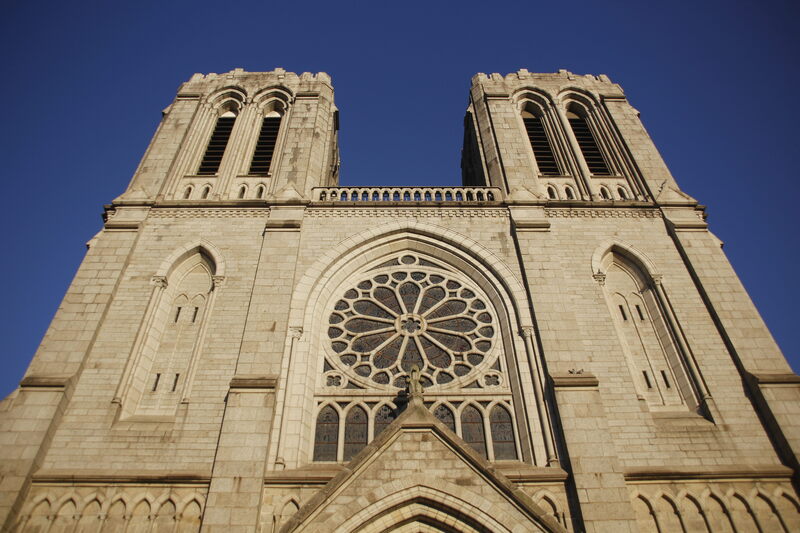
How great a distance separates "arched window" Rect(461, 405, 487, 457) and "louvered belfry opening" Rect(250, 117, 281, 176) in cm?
935

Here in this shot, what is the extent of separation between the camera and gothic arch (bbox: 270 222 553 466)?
10961 millimetres

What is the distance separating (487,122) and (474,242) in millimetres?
6106

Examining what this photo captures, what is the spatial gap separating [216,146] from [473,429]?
12079 millimetres

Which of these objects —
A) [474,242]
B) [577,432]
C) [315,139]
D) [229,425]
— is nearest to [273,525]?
[229,425]

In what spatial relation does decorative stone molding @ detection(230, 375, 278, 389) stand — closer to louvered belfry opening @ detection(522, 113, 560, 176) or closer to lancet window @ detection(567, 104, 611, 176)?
louvered belfry opening @ detection(522, 113, 560, 176)

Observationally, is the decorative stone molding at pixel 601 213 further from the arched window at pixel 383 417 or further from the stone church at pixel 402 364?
the arched window at pixel 383 417

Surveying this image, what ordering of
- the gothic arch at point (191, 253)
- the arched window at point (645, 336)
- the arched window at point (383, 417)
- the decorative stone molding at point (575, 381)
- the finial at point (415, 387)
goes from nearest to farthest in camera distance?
the finial at point (415, 387), the decorative stone molding at point (575, 381), the arched window at point (383, 417), the arched window at point (645, 336), the gothic arch at point (191, 253)

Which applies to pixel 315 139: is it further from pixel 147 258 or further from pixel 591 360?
pixel 591 360

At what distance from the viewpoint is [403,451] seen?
32.3ft

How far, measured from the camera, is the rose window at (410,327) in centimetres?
1238

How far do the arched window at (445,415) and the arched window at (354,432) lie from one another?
4.59ft

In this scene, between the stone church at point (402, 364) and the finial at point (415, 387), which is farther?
the finial at point (415, 387)

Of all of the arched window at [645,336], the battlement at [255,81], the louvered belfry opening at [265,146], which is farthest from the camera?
the battlement at [255,81]

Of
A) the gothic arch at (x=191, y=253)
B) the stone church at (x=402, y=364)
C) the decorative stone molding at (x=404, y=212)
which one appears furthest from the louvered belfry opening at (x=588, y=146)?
the gothic arch at (x=191, y=253)
